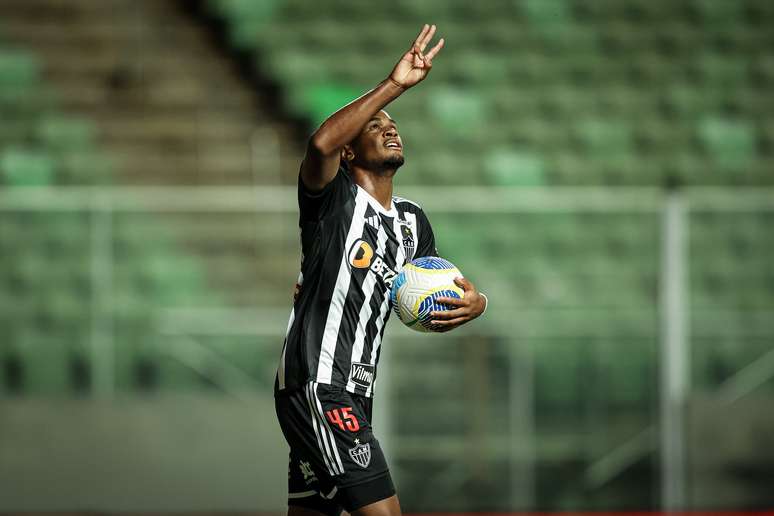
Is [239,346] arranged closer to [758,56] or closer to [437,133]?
[437,133]

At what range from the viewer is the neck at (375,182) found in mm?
4242

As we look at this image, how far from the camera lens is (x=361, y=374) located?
4105 millimetres

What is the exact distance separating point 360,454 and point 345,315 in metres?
0.48

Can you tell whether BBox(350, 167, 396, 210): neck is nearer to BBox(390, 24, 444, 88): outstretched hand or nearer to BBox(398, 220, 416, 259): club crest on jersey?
BBox(398, 220, 416, 259): club crest on jersey

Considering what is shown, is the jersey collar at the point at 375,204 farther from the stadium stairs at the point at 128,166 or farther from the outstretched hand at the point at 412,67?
the stadium stairs at the point at 128,166

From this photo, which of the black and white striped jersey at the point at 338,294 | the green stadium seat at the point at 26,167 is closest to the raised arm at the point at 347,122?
the black and white striped jersey at the point at 338,294

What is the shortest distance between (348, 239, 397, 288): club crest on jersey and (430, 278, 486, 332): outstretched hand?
284mm

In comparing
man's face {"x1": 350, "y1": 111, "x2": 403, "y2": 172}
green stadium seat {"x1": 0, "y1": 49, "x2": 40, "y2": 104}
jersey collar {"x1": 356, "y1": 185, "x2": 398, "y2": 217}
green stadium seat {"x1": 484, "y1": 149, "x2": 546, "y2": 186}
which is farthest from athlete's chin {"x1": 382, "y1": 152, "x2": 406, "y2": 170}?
green stadium seat {"x1": 0, "y1": 49, "x2": 40, "y2": 104}

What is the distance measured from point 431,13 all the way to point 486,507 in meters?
5.57

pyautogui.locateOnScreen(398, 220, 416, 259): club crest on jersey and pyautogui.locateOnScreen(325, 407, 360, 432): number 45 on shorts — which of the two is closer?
pyautogui.locateOnScreen(325, 407, 360, 432): number 45 on shorts

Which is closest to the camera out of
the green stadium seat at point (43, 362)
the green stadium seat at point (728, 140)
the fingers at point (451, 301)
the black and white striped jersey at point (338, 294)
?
the fingers at point (451, 301)

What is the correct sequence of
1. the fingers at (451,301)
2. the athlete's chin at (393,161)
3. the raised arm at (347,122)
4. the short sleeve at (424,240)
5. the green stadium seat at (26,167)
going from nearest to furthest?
the raised arm at (347,122) < the fingers at (451,301) < the athlete's chin at (393,161) < the short sleeve at (424,240) < the green stadium seat at (26,167)

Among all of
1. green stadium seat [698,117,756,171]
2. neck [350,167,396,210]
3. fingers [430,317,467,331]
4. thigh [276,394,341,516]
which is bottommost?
thigh [276,394,341,516]

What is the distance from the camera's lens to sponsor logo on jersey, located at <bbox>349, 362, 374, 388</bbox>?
4086 millimetres
